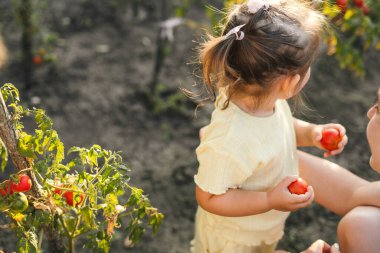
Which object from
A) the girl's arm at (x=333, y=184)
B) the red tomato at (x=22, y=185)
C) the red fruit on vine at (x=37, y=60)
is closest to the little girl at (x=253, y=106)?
the girl's arm at (x=333, y=184)

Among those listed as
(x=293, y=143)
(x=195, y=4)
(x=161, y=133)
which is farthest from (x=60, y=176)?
(x=195, y=4)

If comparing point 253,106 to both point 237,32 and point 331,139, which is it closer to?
point 237,32

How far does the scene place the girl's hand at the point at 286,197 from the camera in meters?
1.50

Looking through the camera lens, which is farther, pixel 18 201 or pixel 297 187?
pixel 297 187

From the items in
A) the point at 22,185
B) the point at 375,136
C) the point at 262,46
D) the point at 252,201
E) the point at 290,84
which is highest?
the point at 262,46

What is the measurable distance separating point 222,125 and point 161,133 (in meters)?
1.40

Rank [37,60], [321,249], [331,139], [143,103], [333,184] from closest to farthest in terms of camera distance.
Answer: [321,249] → [331,139] → [333,184] → [143,103] → [37,60]

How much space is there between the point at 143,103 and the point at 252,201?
169cm

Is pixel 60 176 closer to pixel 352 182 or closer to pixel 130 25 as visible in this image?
pixel 352 182

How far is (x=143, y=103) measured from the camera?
10.3ft

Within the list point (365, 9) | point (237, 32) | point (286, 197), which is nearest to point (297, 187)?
point (286, 197)

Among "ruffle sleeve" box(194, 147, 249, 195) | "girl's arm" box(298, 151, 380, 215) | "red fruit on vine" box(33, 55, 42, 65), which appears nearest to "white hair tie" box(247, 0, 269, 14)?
"ruffle sleeve" box(194, 147, 249, 195)

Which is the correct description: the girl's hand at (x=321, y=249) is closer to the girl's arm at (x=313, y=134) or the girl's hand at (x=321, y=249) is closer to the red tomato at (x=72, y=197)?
the girl's arm at (x=313, y=134)

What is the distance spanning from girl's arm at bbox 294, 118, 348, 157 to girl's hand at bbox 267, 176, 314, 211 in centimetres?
32
